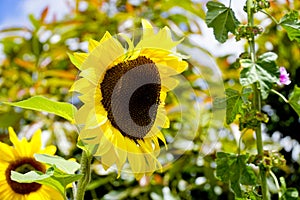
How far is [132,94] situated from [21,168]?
0.23 meters

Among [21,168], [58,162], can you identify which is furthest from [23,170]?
[58,162]

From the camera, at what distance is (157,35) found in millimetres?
589

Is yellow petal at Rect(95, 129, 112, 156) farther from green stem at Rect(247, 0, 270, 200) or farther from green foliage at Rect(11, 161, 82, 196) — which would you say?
green stem at Rect(247, 0, 270, 200)

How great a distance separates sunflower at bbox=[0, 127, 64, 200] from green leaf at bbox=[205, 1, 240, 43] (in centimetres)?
24

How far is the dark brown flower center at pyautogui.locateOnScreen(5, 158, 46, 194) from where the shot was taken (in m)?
0.72

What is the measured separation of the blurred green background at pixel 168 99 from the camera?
4.14ft

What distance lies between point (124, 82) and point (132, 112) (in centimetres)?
3

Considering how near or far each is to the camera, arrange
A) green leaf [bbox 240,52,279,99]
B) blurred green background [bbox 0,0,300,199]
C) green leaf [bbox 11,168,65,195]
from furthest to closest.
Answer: blurred green background [bbox 0,0,300,199] → green leaf [bbox 240,52,279,99] → green leaf [bbox 11,168,65,195]

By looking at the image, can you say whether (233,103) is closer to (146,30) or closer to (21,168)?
(146,30)

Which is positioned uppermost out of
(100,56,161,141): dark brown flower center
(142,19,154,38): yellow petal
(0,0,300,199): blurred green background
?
(142,19,154,38): yellow petal

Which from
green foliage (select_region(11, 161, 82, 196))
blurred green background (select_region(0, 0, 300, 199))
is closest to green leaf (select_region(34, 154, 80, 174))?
green foliage (select_region(11, 161, 82, 196))

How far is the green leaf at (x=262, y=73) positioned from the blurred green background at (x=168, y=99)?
0.54 m

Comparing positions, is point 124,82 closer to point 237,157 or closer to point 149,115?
point 149,115

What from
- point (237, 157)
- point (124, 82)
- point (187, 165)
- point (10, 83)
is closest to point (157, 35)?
point (124, 82)
